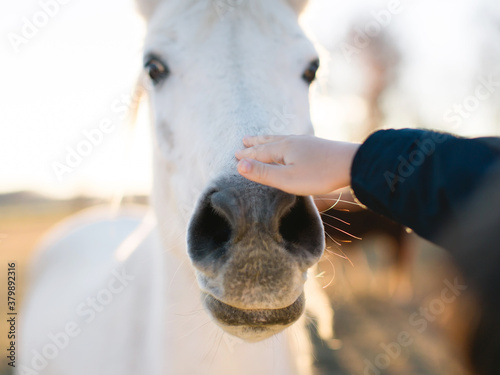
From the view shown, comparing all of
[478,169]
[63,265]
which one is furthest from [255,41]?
[63,265]

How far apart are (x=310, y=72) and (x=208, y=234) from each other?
1062 millimetres

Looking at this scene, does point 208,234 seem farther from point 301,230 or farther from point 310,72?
point 310,72

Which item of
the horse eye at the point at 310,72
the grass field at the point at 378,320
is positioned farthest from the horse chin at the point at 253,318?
the grass field at the point at 378,320

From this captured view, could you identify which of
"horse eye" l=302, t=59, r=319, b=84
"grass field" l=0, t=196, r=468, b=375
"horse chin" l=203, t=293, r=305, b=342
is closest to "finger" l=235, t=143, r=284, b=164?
"horse chin" l=203, t=293, r=305, b=342

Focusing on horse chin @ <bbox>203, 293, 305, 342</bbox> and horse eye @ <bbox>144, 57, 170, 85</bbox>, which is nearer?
horse chin @ <bbox>203, 293, 305, 342</bbox>

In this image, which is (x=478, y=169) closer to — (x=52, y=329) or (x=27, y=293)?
(x=52, y=329)

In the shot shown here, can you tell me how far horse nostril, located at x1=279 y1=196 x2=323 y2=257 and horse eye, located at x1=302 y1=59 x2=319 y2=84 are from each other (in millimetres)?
856

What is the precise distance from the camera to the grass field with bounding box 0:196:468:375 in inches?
172

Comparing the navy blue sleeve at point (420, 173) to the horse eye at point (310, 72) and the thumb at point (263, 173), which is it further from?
the horse eye at point (310, 72)

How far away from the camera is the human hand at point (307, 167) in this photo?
3.24 feet

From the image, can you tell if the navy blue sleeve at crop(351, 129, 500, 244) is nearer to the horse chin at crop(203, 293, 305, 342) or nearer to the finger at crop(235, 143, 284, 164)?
the finger at crop(235, 143, 284, 164)

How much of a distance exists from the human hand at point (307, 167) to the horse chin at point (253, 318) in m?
0.37

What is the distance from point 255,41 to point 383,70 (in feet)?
38.6

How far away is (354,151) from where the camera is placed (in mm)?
979
